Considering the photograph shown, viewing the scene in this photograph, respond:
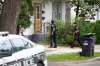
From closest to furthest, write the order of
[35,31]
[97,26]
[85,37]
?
[85,37] → [97,26] → [35,31]

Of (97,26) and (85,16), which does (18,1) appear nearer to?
(97,26)

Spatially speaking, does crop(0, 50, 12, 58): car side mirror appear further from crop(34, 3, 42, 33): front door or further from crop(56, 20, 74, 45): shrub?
crop(34, 3, 42, 33): front door

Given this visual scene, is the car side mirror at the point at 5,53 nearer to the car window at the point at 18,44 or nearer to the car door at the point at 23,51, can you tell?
the car door at the point at 23,51

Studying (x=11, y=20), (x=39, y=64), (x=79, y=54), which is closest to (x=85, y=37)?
(x=79, y=54)

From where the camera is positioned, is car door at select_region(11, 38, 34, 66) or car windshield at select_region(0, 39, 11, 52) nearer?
car windshield at select_region(0, 39, 11, 52)

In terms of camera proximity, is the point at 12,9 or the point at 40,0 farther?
the point at 40,0

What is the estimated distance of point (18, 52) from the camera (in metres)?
11.4

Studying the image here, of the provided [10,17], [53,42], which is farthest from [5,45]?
[53,42]

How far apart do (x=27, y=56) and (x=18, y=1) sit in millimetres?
6460

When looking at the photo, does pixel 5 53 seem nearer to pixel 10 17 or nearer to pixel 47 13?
pixel 10 17

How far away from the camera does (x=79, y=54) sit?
2194 cm

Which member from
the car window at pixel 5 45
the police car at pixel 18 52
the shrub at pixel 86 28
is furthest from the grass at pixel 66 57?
the car window at pixel 5 45

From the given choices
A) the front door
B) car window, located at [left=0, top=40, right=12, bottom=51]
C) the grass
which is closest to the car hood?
car window, located at [left=0, top=40, right=12, bottom=51]

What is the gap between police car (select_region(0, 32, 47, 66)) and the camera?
10.7m
